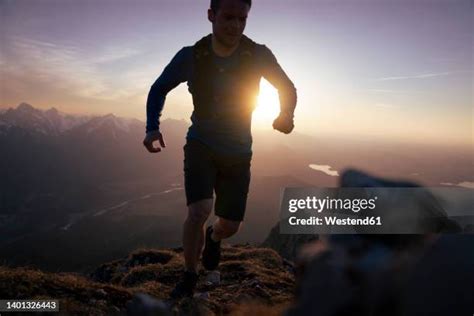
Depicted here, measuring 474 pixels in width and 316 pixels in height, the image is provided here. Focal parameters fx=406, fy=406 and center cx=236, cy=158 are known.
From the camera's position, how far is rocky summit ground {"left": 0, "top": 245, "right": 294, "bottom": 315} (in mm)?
6055

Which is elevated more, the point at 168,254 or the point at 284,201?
→ the point at 284,201

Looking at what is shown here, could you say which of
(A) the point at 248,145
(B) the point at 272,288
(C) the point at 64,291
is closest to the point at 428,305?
(A) the point at 248,145

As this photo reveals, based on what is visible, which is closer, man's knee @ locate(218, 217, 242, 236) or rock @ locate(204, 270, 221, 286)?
man's knee @ locate(218, 217, 242, 236)

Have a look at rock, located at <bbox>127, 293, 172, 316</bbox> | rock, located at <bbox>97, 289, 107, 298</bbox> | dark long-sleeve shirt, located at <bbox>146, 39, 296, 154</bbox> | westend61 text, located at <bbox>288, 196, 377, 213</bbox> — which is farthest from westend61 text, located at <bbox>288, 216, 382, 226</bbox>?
rock, located at <bbox>97, 289, 107, 298</bbox>

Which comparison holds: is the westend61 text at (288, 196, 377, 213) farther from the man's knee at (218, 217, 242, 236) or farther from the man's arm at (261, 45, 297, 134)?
the man's knee at (218, 217, 242, 236)

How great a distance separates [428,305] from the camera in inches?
111

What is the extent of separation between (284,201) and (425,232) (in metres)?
2.40

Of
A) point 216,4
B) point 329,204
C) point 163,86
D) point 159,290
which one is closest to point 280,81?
point 216,4

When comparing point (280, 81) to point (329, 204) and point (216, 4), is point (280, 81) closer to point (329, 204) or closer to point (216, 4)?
point (216, 4)

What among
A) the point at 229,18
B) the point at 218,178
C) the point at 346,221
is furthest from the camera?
the point at 218,178

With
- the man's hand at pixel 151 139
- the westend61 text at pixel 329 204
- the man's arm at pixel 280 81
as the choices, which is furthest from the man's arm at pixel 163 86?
the westend61 text at pixel 329 204

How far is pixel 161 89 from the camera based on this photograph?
23.9 feet

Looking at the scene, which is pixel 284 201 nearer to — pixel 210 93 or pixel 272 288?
pixel 210 93

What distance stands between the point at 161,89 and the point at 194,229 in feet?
8.37
